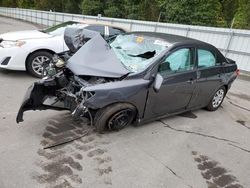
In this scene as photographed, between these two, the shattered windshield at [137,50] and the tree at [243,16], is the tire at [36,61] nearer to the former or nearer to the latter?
the shattered windshield at [137,50]

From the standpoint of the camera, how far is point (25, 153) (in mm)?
3562

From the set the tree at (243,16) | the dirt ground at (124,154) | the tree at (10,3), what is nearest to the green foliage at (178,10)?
the tree at (243,16)

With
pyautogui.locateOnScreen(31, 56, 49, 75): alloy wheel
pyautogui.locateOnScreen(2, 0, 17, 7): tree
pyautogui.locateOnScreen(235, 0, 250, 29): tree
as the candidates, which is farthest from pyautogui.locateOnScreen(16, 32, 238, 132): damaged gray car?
pyautogui.locateOnScreen(2, 0, 17, 7): tree

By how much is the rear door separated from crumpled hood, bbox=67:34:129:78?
5.59 feet

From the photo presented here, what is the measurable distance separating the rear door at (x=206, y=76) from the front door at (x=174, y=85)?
20 centimetres

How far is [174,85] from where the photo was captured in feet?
15.0

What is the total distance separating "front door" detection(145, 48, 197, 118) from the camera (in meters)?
4.41

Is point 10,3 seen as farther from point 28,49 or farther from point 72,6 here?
point 28,49

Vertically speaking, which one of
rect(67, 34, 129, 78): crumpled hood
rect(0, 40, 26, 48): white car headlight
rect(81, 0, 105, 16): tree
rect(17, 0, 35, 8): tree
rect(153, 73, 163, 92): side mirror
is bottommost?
rect(17, 0, 35, 8): tree

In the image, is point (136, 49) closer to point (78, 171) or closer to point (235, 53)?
point (78, 171)

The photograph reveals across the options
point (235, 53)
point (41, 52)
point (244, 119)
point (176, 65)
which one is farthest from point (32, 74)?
point (235, 53)

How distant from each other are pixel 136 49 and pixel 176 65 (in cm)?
78

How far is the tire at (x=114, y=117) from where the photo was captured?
3.98m

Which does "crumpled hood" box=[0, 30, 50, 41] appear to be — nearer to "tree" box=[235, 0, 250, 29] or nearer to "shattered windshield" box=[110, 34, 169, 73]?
"shattered windshield" box=[110, 34, 169, 73]
